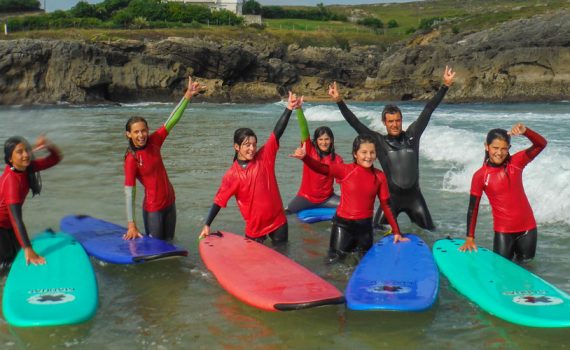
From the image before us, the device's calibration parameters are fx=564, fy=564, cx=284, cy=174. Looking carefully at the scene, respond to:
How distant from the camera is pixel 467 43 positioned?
142 feet

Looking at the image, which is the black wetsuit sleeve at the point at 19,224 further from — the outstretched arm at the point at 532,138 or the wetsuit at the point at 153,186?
the outstretched arm at the point at 532,138

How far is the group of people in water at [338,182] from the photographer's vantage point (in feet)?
15.5

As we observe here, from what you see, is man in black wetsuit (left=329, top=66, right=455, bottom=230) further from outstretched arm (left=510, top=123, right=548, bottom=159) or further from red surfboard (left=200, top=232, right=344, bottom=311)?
red surfboard (left=200, top=232, right=344, bottom=311)

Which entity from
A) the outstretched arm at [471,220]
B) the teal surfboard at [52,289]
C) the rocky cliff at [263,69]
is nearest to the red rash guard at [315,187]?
the outstretched arm at [471,220]

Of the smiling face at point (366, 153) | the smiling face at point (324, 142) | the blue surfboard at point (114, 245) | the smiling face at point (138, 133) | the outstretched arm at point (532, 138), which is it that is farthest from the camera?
the smiling face at point (324, 142)

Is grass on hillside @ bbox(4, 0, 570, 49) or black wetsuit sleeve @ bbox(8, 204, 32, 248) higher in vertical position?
grass on hillside @ bbox(4, 0, 570, 49)

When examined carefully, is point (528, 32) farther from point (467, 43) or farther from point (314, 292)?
point (314, 292)

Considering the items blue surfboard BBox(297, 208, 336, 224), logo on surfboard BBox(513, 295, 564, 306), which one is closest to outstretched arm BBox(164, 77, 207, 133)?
blue surfboard BBox(297, 208, 336, 224)

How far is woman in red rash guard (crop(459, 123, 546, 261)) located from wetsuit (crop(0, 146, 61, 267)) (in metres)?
Result: 3.69

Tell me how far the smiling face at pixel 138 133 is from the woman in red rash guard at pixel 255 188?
0.89m

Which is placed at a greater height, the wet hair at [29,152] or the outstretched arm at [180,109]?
the outstretched arm at [180,109]

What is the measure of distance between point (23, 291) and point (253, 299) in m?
1.67

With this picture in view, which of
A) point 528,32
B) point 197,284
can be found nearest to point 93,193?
point 197,284

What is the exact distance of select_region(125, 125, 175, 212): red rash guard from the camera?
537 centimetres
